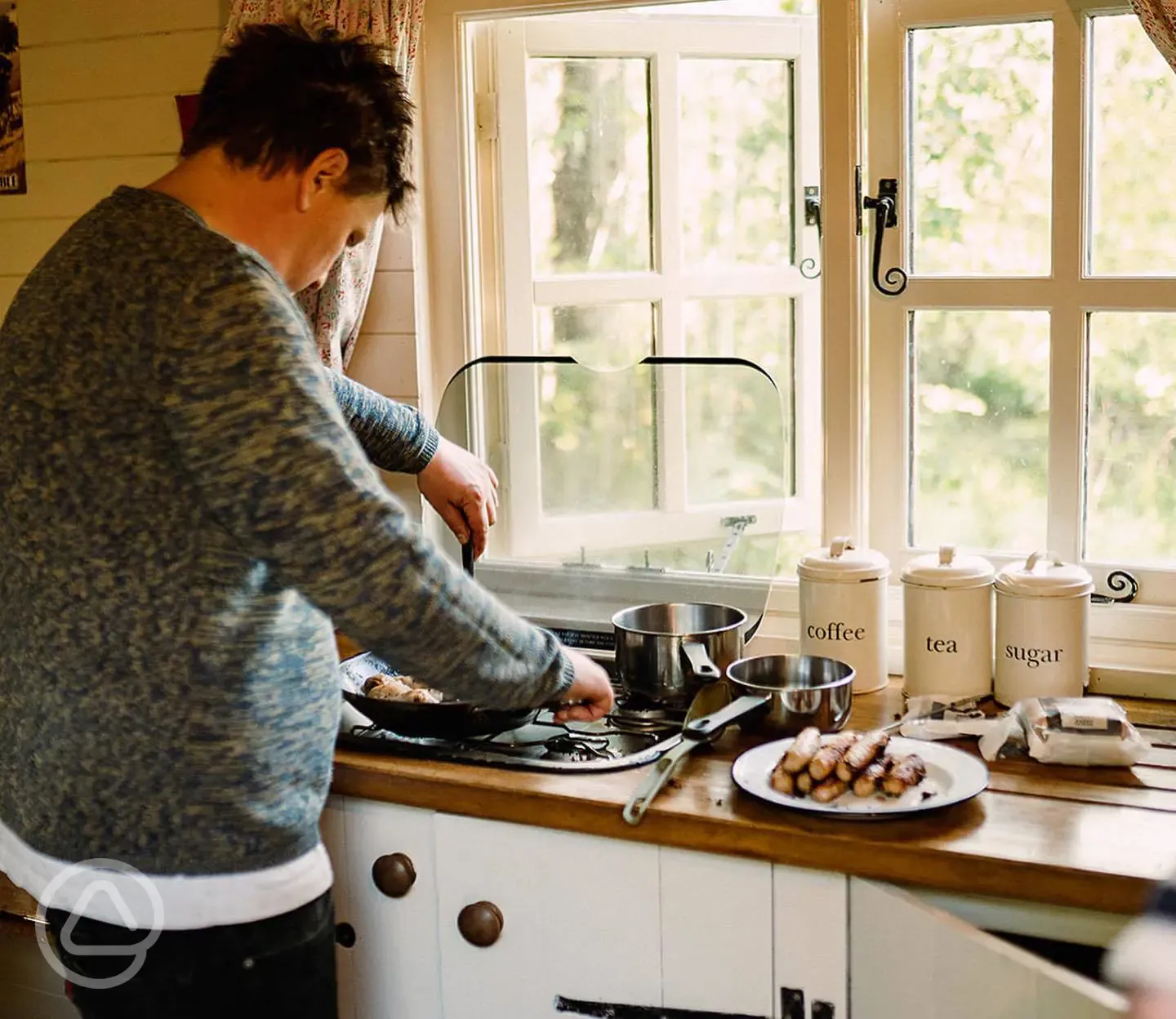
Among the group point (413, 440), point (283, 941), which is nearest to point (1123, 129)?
point (413, 440)

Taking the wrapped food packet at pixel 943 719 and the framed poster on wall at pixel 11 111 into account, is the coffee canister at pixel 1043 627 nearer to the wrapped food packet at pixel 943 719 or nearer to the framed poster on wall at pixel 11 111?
the wrapped food packet at pixel 943 719

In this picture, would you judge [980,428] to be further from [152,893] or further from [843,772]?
[152,893]

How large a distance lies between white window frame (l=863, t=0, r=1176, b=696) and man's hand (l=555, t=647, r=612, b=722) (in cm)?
80

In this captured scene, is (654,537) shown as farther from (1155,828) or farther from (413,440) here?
(1155,828)

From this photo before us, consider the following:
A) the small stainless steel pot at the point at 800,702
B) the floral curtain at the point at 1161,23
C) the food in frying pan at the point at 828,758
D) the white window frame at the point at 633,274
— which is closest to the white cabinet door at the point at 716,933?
the food in frying pan at the point at 828,758

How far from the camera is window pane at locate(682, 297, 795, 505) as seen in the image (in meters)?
2.23

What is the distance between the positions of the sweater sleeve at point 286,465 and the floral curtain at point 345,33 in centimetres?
96

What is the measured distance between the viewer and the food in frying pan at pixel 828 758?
1.58m

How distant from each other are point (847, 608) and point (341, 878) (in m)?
0.77

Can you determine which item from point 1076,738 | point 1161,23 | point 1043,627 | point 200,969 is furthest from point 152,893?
point 1161,23

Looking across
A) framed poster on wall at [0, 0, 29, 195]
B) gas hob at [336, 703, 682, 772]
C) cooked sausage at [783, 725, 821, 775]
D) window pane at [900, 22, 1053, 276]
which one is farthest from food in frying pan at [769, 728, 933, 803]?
framed poster on wall at [0, 0, 29, 195]

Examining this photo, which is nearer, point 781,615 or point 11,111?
point 781,615

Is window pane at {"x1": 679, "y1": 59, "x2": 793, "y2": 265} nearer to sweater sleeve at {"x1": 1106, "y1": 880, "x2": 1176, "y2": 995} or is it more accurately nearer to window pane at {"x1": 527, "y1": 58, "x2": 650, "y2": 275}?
window pane at {"x1": 527, "y1": 58, "x2": 650, "y2": 275}

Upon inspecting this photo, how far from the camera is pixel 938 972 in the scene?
141cm
